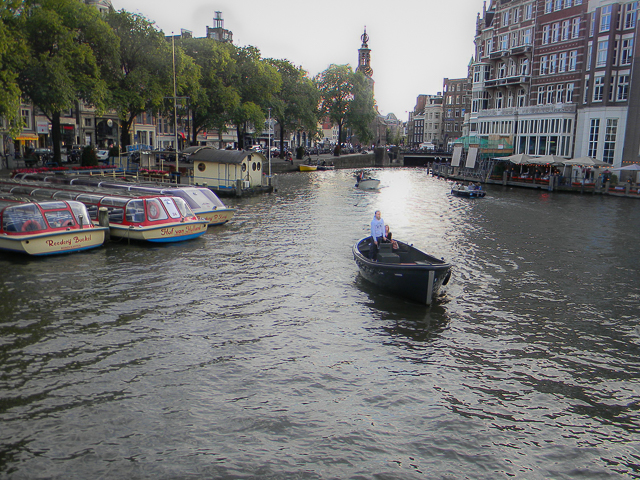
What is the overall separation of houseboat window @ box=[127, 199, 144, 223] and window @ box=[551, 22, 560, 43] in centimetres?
6295

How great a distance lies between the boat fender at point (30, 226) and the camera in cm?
2419

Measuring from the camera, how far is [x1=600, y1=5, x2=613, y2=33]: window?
209ft

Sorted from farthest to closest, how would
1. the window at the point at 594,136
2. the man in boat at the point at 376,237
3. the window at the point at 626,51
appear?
the window at the point at 594,136 → the window at the point at 626,51 → the man in boat at the point at 376,237

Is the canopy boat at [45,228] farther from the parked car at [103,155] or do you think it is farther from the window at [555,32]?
the window at [555,32]

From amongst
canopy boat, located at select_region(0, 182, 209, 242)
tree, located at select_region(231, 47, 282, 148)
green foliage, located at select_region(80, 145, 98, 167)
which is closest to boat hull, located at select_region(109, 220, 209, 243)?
canopy boat, located at select_region(0, 182, 209, 242)

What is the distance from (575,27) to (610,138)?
51.3 ft

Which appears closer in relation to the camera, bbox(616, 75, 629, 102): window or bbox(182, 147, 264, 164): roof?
bbox(182, 147, 264, 164): roof

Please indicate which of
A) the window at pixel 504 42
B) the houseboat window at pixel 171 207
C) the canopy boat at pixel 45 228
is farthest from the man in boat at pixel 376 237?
the window at pixel 504 42

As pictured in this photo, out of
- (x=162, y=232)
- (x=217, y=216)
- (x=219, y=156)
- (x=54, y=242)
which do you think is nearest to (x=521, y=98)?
(x=219, y=156)

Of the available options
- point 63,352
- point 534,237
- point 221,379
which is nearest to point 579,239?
point 534,237

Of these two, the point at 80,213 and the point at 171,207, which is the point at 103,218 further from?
the point at 171,207

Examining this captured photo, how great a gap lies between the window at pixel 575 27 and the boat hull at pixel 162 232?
2337 inches

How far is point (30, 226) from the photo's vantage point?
2433 centimetres

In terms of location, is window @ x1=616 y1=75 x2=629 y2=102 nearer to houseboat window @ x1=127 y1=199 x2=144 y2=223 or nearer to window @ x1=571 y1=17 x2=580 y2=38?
window @ x1=571 y1=17 x2=580 y2=38
